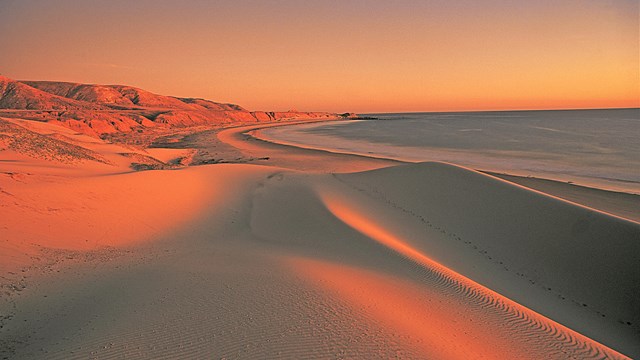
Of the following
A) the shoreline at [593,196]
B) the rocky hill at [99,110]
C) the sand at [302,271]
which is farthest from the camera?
the rocky hill at [99,110]

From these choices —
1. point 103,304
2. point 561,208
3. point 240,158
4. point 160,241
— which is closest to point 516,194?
point 561,208

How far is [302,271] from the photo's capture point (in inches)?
276

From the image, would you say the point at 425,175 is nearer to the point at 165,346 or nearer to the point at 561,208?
the point at 561,208

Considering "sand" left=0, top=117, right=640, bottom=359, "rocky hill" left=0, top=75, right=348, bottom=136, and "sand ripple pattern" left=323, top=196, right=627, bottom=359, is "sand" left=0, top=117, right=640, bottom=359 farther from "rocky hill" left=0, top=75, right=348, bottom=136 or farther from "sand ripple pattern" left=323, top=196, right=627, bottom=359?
"rocky hill" left=0, top=75, right=348, bottom=136

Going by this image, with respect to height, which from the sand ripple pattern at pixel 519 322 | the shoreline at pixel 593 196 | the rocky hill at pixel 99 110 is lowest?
the shoreline at pixel 593 196

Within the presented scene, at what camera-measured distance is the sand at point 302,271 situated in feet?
15.8

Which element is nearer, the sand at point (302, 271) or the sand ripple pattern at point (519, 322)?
the sand at point (302, 271)

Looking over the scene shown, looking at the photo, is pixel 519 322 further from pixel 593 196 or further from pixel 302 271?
pixel 593 196

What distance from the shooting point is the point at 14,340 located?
463 cm

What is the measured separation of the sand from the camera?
481 centimetres

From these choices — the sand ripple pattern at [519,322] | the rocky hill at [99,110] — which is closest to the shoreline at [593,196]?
the sand ripple pattern at [519,322]

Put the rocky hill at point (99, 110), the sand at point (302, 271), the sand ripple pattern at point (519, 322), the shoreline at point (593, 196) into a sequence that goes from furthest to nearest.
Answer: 1. the rocky hill at point (99, 110)
2. the shoreline at point (593, 196)
3. the sand ripple pattern at point (519, 322)
4. the sand at point (302, 271)

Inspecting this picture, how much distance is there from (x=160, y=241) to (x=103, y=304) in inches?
146

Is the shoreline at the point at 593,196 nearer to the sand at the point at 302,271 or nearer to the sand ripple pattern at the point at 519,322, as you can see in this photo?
the sand at the point at 302,271
